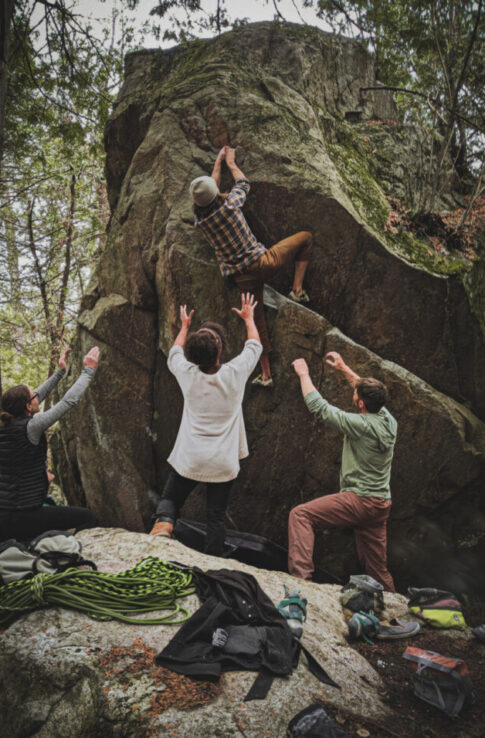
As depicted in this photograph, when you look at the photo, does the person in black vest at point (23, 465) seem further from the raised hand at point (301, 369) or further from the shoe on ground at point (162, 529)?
the raised hand at point (301, 369)

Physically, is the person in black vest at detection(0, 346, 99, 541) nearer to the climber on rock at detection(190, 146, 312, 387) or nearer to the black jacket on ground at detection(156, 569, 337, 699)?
the black jacket on ground at detection(156, 569, 337, 699)

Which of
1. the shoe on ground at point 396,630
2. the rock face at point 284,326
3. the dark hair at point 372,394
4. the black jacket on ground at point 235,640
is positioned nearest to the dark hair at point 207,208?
the rock face at point 284,326

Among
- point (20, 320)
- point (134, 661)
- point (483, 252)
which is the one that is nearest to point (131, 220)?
point (483, 252)

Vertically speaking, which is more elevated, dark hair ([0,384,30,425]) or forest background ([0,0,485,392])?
forest background ([0,0,485,392])

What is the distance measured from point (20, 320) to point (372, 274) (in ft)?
39.0

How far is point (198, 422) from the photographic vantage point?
4418 millimetres

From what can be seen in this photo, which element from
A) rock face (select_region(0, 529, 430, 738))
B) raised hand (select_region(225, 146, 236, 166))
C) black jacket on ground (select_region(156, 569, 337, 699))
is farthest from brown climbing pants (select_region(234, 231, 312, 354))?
rock face (select_region(0, 529, 430, 738))

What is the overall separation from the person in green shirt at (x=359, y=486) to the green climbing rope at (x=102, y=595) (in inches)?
67.0

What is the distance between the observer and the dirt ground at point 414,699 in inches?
97.0

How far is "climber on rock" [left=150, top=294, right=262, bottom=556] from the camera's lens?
432 centimetres

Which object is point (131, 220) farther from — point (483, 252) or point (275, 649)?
point (275, 649)

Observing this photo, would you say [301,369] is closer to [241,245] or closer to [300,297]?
[300,297]

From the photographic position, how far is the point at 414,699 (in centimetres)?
281

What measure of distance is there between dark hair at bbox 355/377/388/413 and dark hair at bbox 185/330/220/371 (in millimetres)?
1728
